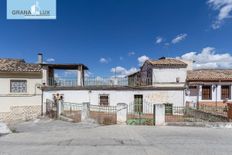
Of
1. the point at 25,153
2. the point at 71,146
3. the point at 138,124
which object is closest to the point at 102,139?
the point at 71,146

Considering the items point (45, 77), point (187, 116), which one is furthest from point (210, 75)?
point (45, 77)

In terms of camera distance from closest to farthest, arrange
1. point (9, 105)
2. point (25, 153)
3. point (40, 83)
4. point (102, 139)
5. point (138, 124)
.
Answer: point (25, 153) < point (102, 139) < point (138, 124) < point (9, 105) < point (40, 83)

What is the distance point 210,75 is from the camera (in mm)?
25188

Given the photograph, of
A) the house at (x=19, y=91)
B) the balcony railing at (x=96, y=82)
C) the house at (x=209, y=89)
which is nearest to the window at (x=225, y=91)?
the house at (x=209, y=89)

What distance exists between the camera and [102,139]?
28.5ft

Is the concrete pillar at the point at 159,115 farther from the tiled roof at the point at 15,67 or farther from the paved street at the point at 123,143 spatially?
the tiled roof at the point at 15,67

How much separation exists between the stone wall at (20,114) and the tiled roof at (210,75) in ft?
56.5

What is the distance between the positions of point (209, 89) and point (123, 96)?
10.7m

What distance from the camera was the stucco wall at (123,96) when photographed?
70.8 ft

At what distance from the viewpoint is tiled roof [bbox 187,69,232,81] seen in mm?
24281

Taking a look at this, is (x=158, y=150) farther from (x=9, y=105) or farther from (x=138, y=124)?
(x=9, y=105)

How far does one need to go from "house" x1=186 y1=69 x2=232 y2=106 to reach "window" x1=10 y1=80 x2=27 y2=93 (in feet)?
58.0

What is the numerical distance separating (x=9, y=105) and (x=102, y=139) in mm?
14681

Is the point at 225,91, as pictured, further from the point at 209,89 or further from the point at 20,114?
the point at 20,114
